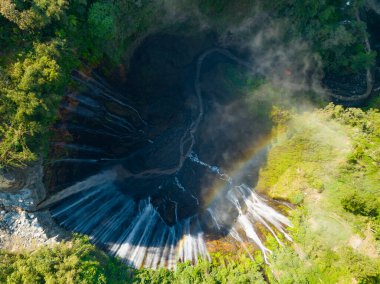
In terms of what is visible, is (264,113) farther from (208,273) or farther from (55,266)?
(55,266)

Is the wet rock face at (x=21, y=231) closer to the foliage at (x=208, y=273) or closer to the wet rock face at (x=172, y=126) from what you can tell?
the wet rock face at (x=172, y=126)

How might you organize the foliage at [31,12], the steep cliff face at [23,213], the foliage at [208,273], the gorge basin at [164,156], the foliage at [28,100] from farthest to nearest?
the gorge basin at [164,156], the foliage at [208,273], the steep cliff face at [23,213], the foliage at [28,100], the foliage at [31,12]

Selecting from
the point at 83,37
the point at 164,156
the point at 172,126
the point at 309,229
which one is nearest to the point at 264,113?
the point at 172,126

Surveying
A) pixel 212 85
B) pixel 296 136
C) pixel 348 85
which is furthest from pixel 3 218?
pixel 348 85

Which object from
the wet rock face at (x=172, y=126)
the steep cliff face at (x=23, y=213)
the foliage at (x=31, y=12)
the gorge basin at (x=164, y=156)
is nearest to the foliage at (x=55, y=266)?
the steep cliff face at (x=23, y=213)

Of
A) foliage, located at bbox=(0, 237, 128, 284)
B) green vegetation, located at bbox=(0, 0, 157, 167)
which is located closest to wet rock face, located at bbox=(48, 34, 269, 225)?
green vegetation, located at bbox=(0, 0, 157, 167)
